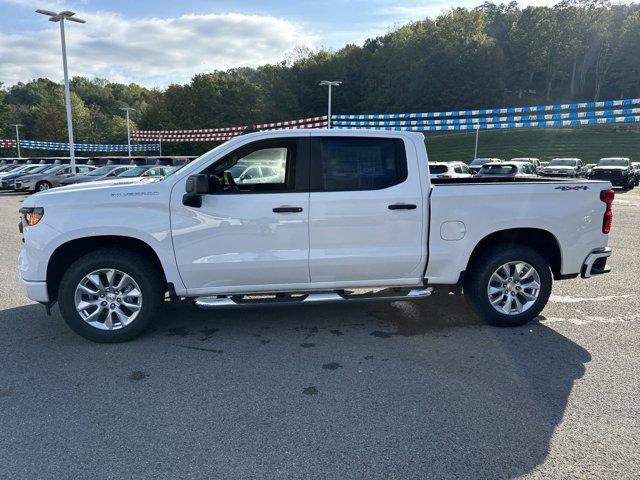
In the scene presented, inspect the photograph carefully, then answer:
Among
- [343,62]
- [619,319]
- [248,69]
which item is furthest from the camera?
[248,69]

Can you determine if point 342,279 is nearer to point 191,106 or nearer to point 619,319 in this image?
point 619,319

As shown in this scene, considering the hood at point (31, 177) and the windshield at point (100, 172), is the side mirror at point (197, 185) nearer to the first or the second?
the windshield at point (100, 172)

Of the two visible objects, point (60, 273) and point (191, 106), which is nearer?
point (60, 273)

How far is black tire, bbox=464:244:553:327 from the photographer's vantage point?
4930mm

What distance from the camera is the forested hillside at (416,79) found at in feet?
242

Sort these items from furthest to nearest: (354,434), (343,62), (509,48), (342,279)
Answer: (509,48)
(343,62)
(342,279)
(354,434)

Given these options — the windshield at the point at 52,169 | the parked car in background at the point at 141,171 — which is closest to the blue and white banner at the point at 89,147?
the windshield at the point at 52,169

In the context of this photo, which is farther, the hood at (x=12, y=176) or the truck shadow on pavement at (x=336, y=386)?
the hood at (x=12, y=176)

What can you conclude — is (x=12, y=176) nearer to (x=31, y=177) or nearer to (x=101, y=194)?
(x=31, y=177)

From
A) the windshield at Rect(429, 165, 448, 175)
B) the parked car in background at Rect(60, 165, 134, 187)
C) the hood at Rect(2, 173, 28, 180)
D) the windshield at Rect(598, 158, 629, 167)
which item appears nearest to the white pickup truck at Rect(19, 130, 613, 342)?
the windshield at Rect(429, 165, 448, 175)

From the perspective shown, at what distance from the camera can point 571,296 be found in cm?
618

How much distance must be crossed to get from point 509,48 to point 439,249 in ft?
338

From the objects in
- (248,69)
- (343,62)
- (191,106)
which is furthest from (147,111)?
(248,69)

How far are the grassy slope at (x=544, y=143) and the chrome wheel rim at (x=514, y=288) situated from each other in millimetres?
51097
